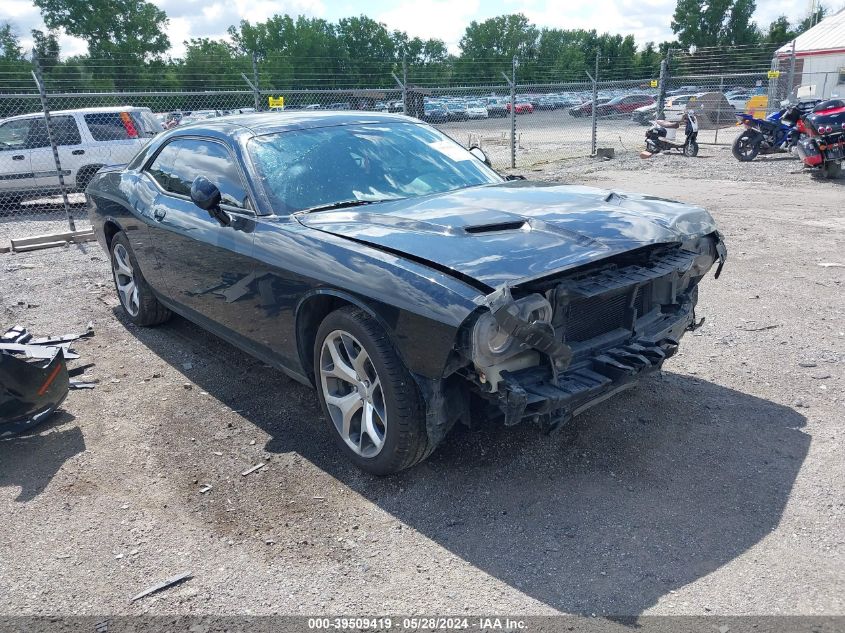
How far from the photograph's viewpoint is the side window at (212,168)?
13.1ft

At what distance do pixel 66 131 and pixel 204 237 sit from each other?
386 inches

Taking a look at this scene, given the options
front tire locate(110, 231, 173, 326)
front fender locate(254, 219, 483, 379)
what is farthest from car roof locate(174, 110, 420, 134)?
front tire locate(110, 231, 173, 326)

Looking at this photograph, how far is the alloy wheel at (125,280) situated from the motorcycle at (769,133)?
13.3 m

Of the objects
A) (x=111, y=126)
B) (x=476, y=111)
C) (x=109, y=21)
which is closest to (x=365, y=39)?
(x=109, y=21)

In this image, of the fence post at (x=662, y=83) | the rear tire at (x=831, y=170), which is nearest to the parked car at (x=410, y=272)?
the rear tire at (x=831, y=170)

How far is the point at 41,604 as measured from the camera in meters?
2.66

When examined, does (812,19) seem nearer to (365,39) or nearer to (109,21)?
(365,39)

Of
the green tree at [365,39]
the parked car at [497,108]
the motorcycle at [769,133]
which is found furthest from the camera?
the green tree at [365,39]

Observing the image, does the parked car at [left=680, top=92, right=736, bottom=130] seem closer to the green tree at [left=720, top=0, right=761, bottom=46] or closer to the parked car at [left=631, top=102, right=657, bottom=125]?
the parked car at [left=631, top=102, right=657, bottom=125]

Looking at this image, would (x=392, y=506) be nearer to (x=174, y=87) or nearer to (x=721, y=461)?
(x=721, y=461)

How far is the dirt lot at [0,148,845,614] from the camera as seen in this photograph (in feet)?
8.63

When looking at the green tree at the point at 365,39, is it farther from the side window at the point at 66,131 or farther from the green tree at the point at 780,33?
the side window at the point at 66,131

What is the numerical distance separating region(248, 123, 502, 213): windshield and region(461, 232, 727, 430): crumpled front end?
135cm

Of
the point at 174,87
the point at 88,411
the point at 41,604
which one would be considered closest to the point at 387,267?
the point at 41,604
